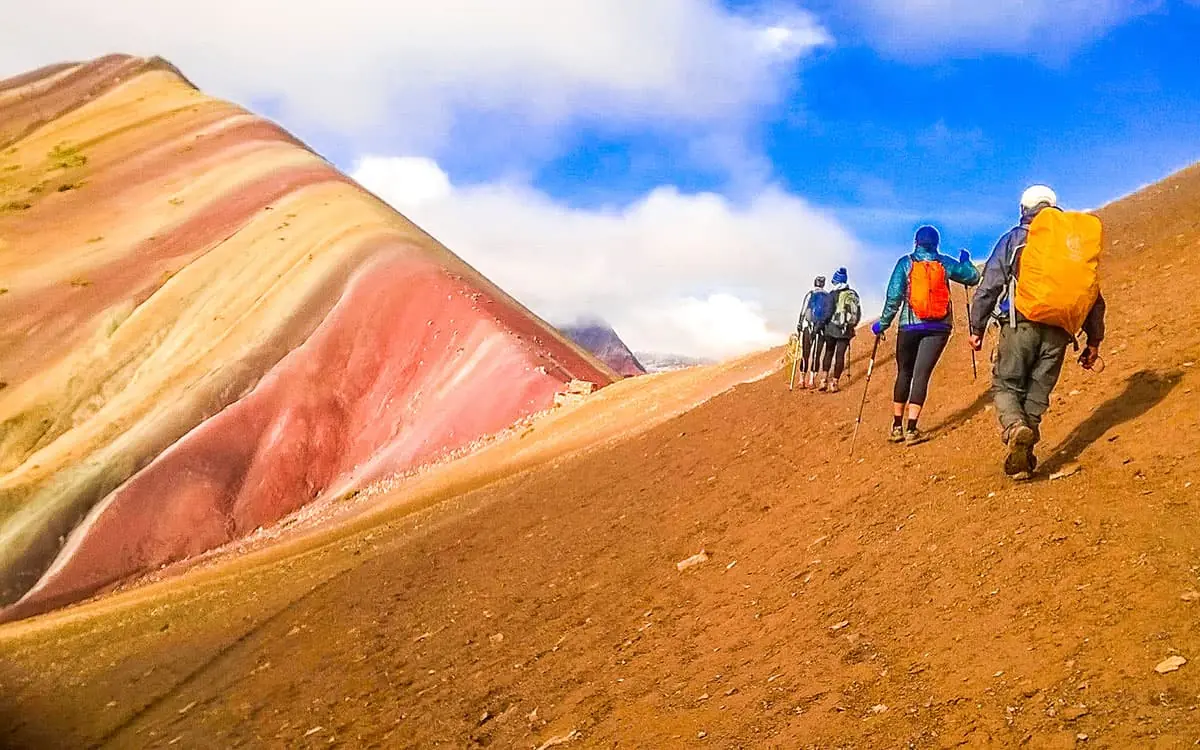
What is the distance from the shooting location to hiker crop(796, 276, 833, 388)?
40.7ft

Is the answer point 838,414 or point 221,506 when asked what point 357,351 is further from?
point 838,414

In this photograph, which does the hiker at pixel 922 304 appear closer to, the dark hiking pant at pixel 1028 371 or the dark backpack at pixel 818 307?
the dark hiking pant at pixel 1028 371

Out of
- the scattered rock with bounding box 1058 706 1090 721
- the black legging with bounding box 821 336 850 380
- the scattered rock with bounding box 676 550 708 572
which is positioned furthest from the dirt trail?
the black legging with bounding box 821 336 850 380

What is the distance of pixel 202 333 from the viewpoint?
36.4m

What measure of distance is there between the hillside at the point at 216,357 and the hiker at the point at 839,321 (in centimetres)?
1344

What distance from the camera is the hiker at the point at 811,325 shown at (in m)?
12.4

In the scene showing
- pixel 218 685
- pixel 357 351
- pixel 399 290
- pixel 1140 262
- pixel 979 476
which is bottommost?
pixel 218 685

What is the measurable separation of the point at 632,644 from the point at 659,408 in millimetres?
12499

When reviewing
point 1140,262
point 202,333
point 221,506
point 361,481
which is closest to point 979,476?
point 1140,262

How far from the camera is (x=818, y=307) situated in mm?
12453

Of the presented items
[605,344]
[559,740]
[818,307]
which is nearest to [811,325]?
[818,307]

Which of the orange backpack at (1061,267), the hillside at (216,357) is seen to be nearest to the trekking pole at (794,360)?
the orange backpack at (1061,267)

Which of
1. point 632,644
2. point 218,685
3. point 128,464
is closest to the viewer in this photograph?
point 632,644

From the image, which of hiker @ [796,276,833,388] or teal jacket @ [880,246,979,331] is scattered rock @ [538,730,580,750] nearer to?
teal jacket @ [880,246,979,331]
